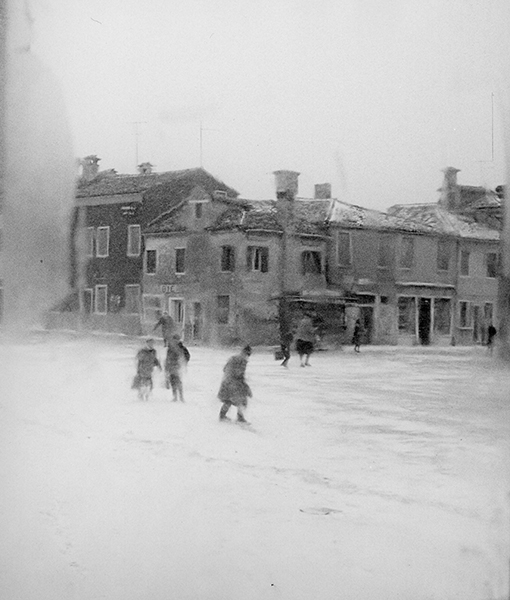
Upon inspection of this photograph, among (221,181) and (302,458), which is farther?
(221,181)

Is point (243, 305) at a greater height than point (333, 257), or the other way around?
point (333, 257)

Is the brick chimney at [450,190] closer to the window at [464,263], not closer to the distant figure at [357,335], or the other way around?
the window at [464,263]

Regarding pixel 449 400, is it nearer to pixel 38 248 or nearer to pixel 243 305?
pixel 243 305

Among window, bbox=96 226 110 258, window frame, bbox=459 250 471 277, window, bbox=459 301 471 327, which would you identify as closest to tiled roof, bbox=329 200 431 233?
window frame, bbox=459 250 471 277

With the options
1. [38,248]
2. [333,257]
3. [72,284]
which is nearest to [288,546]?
[333,257]

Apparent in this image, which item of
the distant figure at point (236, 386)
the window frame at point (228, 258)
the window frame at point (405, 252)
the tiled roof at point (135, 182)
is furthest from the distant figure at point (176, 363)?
the window frame at point (405, 252)

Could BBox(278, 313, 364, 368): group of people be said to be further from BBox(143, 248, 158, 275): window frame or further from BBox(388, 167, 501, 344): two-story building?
BBox(143, 248, 158, 275): window frame
